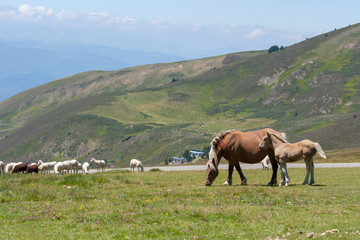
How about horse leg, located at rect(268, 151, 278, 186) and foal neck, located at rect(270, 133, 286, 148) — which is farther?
horse leg, located at rect(268, 151, 278, 186)

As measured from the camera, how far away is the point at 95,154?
523ft

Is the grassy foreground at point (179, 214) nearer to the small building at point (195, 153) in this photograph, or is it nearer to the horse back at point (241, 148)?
the horse back at point (241, 148)

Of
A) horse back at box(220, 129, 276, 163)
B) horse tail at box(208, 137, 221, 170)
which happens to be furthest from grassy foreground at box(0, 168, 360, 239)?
horse back at box(220, 129, 276, 163)

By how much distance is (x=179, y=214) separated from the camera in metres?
15.7

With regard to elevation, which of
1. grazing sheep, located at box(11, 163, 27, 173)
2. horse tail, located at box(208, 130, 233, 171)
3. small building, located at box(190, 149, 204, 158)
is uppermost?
horse tail, located at box(208, 130, 233, 171)

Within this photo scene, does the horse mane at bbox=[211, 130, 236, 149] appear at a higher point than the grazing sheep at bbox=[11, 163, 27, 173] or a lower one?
higher

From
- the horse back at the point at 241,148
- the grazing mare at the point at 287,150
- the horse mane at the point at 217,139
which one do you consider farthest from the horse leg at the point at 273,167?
the horse mane at the point at 217,139

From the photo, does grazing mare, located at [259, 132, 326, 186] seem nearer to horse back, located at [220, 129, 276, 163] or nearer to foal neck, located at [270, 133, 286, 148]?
foal neck, located at [270, 133, 286, 148]

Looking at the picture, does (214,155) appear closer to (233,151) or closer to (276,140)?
(233,151)

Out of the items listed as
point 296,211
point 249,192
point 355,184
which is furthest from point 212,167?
point 296,211

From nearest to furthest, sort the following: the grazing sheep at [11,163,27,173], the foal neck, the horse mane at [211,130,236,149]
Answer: the foal neck, the horse mane at [211,130,236,149], the grazing sheep at [11,163,27,173]

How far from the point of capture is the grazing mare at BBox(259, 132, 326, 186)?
965 inches

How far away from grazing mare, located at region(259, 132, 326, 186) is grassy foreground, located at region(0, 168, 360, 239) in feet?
9.37

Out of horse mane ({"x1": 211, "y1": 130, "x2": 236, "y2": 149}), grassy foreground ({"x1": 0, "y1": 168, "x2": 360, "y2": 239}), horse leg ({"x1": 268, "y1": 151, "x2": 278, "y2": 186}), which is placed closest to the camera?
grassy foreground ({"x1": 0, "y1": 168, "x2": 360, "y2": 239})
